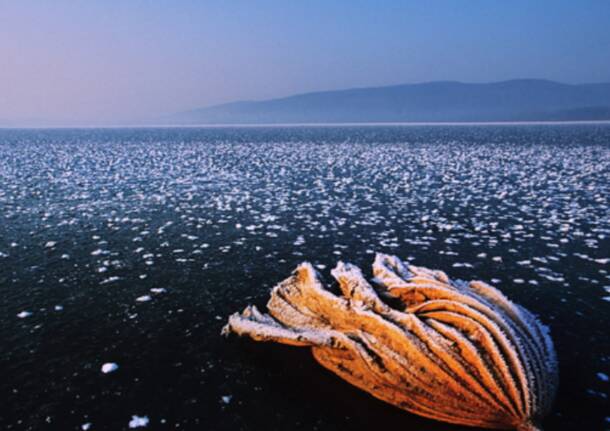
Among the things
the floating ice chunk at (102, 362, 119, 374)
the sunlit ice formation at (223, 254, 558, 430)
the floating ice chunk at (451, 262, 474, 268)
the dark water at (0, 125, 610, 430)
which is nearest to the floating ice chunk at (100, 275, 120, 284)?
the dark water at (0, 125, 610, 430)

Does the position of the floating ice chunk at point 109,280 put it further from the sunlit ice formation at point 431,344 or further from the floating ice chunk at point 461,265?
the floating ice chunk at point 461,265

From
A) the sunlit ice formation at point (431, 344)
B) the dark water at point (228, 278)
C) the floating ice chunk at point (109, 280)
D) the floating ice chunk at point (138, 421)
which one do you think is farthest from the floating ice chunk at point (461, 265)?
the floating ice chunk at point (109, 280)

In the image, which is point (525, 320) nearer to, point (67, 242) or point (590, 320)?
point (590, 320)

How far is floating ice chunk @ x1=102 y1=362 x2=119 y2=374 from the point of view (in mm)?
7027


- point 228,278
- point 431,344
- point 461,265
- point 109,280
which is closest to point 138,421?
point 431,344

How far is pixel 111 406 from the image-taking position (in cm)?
624

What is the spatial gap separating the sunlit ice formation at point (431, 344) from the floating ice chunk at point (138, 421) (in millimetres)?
2278

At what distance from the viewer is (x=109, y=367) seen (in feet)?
23.4

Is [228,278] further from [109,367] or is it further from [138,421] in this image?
[138,421]

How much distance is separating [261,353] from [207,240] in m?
7.00

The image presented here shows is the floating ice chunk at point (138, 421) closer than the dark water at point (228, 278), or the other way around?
the floating ice chunk at point (138, 421)

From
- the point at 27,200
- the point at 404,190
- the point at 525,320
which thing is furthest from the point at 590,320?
the point at 27,200

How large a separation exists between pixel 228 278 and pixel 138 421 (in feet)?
16.9

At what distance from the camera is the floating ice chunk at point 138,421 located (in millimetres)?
5898
